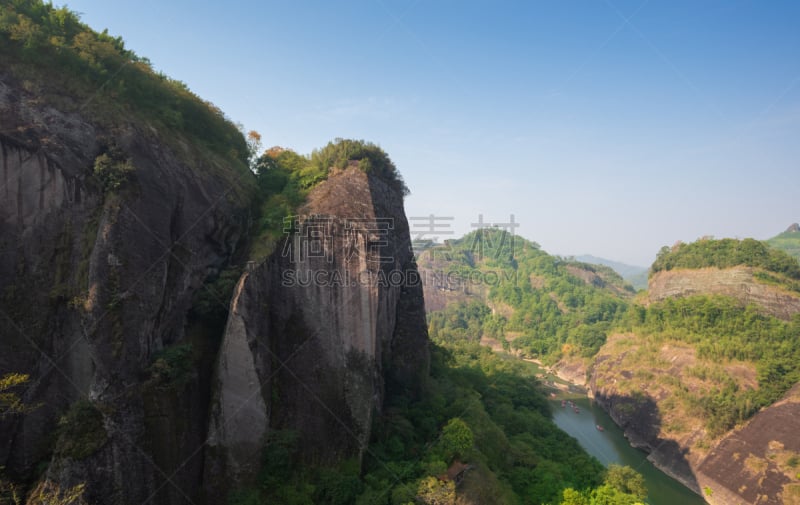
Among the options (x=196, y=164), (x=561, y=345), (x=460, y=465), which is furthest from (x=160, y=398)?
(x=561, y=345)

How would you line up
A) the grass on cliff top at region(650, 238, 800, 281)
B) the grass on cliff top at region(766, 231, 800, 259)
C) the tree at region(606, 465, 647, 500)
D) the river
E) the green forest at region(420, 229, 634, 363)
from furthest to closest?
the grass on cliff top at region(766, 231, 800, 259) < the green forest at region(420, 229, 634, 363) < the grass on cliff top at region(650, 238, 800, 281) < the river < the tree at region(606, 465, 647, 500)

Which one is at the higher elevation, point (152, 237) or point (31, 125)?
point (31, 125)

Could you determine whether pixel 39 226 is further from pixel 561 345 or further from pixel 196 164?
pixel 561 345

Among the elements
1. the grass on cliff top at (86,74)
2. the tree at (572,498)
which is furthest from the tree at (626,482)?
the grass on cliff top at (86,74)

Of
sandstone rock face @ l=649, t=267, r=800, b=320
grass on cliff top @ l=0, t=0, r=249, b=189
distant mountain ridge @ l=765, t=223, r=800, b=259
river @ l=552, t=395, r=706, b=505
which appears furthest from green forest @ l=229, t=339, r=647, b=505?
distant mountain ridge @ l=765, t=223, r=800, b=259

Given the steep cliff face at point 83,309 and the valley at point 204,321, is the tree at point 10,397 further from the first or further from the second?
the steep cliff face at point 83,309

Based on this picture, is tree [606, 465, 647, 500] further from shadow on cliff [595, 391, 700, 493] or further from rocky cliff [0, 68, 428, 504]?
shadow on cliff [595, 391, 700, 493]
